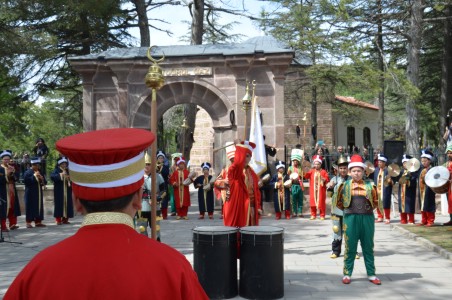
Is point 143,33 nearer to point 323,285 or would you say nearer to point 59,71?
point 59,71

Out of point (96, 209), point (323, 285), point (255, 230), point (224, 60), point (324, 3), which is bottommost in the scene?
point (323, 285)

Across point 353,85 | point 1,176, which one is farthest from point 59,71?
point 353,85

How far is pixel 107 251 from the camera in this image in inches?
80.8

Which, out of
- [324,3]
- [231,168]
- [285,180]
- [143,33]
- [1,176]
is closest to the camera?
[231,168]

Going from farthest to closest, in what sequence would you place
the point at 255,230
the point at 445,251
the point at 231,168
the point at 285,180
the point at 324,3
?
the point at 324,3, the point at 285,180, the point at 445,251, the point at 231,168, the point at 255,230

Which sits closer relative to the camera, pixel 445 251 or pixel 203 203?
pixel 445 251

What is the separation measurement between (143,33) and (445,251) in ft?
60.4

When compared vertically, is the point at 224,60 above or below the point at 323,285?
above

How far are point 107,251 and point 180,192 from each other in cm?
1462

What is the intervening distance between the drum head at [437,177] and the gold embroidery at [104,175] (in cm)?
1184

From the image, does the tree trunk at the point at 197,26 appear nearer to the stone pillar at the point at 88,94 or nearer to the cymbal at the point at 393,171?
the stone pillar at the point at 88,94

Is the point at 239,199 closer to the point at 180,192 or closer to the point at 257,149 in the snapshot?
the point at 257,149

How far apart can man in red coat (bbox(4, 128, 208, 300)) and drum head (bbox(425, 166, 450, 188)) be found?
11770 mm

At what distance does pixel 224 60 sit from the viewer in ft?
57.9
